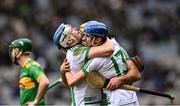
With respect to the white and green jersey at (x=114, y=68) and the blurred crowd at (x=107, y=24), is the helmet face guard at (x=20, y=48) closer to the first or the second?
the white and green jersey at (x=114, y=68)

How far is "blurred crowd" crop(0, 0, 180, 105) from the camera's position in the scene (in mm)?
20500

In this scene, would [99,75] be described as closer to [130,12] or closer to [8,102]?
[8,102]

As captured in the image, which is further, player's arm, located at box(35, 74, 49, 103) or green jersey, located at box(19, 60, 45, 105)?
green jersey, located at box(19, 60, 45, 105)

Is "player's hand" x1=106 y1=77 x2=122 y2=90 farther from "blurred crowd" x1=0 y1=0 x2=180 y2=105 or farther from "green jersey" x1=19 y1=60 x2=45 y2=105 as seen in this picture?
"blurred crowd" x1=0 y1=0 x2=180 y2=105

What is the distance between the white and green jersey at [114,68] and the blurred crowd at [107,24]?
9.52 m

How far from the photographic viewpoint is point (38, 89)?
1140 centimetres

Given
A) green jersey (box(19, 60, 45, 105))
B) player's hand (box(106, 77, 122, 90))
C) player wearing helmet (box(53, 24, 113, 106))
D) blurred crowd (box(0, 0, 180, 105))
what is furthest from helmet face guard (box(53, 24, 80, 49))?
blurred crowd (box(0, 0, 180, 105))

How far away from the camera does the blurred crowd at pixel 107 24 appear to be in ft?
67.3

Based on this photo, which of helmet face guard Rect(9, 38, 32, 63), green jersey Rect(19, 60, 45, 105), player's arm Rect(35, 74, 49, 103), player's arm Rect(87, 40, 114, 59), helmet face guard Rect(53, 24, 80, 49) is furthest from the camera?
helmet face guard Rect(9, 38, 32, 63)

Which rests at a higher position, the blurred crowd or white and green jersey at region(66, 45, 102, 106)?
white and green jersey at region(66, 45, 102, 106)

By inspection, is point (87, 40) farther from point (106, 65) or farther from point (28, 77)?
point (28, 77)

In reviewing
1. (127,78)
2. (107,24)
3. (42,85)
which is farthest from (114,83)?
(107,24)

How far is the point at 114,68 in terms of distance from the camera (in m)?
10.2

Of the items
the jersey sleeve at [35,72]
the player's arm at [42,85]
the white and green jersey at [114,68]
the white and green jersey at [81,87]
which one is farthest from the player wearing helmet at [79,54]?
the jersey sleeve at [35,72]
